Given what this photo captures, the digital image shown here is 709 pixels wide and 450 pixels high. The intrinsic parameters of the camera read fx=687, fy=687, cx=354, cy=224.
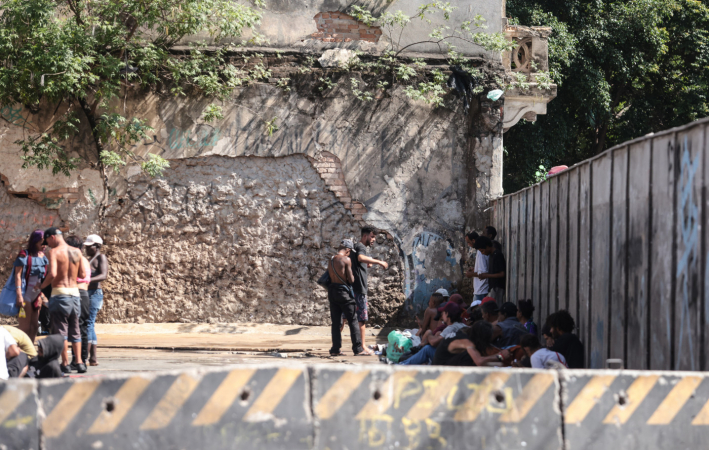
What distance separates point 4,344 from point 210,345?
4.68m

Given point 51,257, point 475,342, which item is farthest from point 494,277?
point 51,257

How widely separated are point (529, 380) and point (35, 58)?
8.46 metres

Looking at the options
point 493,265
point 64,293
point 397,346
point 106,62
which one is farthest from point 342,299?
point 106,62

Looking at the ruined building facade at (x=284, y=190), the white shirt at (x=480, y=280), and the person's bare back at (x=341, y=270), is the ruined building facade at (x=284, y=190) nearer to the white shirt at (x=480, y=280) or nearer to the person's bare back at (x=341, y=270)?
the white shirt at (x=480, y=280)

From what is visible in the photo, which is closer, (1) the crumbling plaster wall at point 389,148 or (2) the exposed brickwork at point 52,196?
(2) the exposed brickwork at point 52,196

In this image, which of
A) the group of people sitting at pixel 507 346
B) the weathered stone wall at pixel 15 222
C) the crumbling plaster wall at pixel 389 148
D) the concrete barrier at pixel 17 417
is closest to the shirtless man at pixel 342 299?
the group of people sitting at pixel 507 346

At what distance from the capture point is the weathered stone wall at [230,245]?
35.0 feet

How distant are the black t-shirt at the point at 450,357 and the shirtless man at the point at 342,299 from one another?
2656 millimetres

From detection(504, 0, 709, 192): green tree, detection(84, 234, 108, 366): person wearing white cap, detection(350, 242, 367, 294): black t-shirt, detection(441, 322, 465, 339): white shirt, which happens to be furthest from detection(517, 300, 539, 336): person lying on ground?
detection(504, 0, 709, 192): green tree

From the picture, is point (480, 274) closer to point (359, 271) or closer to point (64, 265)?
point (359, 271)

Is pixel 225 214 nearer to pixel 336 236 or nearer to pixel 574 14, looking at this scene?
pixel 336 236

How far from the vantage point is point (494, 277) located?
9.39 m

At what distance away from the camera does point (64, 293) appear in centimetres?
685

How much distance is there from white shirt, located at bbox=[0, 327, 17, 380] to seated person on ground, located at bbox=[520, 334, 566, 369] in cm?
397
